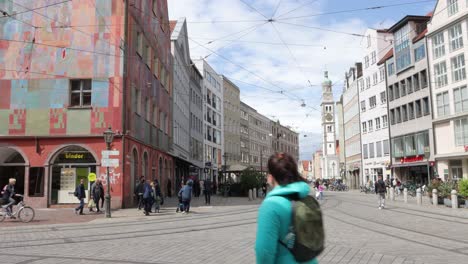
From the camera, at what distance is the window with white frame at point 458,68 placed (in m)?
41.9

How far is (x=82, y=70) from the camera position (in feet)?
87.7

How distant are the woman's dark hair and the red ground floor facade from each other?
2318cm

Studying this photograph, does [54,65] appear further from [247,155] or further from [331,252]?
[247,155]

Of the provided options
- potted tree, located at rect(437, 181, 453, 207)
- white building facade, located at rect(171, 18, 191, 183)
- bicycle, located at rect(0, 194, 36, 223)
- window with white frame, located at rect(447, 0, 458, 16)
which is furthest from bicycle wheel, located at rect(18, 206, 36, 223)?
window with white frame, located at rect(447, 0, 458, 16)

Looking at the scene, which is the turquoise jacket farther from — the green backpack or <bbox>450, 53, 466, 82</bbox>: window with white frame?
<bbox>450, 53, 466, 82</bbox>: window with white frame

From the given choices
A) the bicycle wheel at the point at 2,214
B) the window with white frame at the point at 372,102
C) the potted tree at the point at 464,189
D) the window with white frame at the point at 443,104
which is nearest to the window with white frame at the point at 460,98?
the window with white frame at the point at 443,104

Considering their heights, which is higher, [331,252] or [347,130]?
[347,130]

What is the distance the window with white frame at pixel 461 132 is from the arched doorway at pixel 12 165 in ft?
118

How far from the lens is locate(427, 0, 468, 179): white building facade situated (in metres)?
42.0

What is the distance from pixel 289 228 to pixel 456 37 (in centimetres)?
4568

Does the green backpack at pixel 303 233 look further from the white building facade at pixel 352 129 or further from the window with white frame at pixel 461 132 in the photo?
the white building facade at pixel 352 129

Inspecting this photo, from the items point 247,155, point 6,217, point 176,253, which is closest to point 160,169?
point 6,217

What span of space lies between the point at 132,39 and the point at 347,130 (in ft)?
191

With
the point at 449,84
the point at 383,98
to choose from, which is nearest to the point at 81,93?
the point at 449,84
